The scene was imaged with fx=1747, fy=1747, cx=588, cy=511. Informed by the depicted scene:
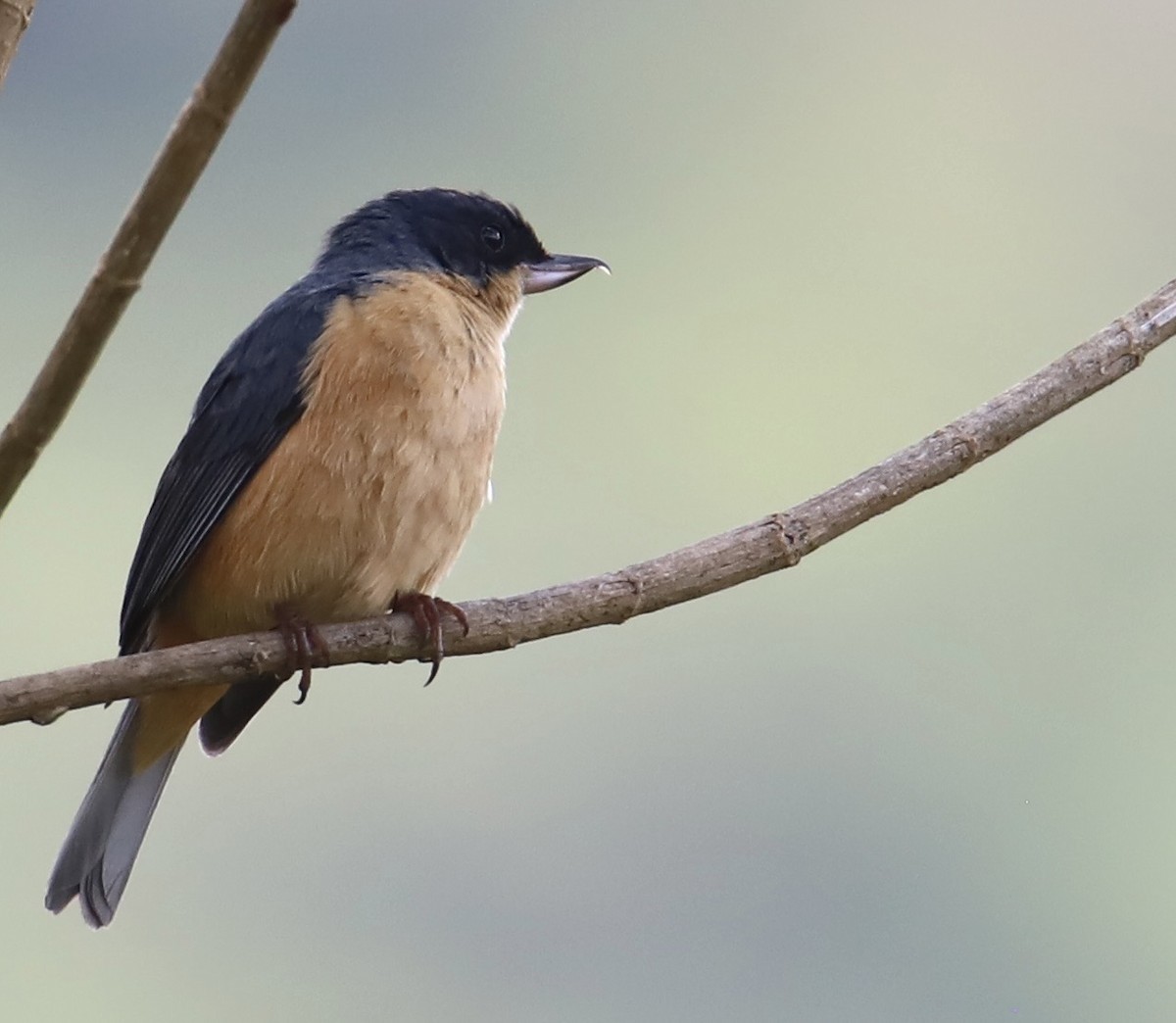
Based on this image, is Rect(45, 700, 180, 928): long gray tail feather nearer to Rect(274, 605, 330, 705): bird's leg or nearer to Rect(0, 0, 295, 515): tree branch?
Rect(274, 605, 330, 705): bird's leg

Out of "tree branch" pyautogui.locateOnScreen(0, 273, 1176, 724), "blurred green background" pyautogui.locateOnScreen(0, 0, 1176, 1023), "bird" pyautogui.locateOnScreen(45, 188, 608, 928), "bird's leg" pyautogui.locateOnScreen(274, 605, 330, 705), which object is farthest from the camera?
"blurred green background" pyautogui.locateOnScreen(0, 0, 1176, 1023)

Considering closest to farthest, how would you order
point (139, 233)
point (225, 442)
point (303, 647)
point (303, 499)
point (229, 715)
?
point (139, 233)
point (303, 647)
point (303, 499)
point (225, 442)
point (229, 715)

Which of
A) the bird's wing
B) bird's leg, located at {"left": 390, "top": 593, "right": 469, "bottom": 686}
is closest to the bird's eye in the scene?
the bird's wing

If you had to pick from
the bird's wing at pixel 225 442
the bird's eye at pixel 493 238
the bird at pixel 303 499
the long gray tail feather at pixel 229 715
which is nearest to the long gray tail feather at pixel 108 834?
the bird at pixel 303 499

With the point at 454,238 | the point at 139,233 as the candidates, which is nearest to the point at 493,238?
the point at 454,238

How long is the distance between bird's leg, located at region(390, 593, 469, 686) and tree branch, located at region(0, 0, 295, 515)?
85 cm

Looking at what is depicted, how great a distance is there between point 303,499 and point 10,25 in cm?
122

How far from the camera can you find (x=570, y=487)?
40.7 feet

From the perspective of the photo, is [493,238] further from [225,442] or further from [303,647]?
[303,647]

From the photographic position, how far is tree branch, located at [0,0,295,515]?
7.30ft

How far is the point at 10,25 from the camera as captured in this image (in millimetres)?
2441

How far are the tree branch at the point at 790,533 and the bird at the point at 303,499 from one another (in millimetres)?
296

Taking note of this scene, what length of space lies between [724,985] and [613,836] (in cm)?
120

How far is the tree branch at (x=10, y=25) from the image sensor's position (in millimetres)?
2426
